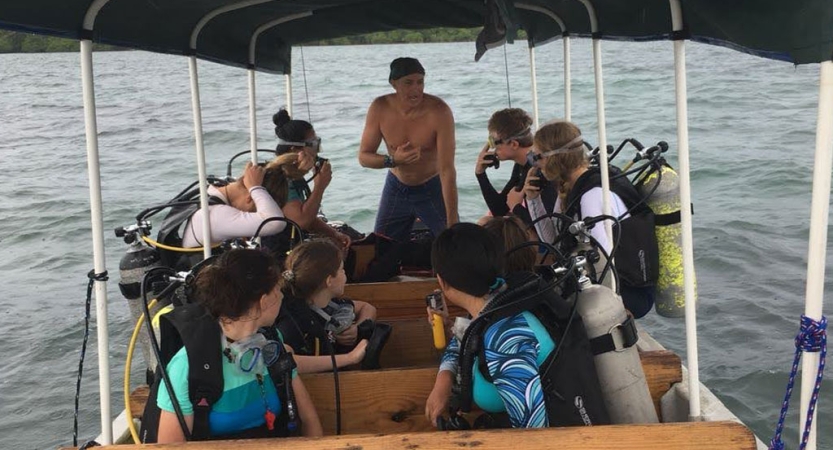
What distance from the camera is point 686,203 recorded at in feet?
10.2

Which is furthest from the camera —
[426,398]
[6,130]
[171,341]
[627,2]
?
[6,130]

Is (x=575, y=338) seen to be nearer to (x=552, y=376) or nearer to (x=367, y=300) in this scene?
(x=552, y=376)

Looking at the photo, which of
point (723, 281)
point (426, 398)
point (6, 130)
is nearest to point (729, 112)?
point (723, 281)

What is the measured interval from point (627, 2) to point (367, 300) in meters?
2.28

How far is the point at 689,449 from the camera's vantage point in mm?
2367

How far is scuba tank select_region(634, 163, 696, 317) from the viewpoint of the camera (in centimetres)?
407

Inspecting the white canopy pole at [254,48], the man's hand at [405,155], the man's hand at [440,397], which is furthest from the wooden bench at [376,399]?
the white canopy pole at [254,48]

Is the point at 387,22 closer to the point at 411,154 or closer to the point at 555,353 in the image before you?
the point at 411,154

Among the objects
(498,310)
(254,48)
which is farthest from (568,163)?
(254,48)

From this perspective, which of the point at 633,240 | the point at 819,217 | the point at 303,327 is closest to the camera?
the point at 819,217

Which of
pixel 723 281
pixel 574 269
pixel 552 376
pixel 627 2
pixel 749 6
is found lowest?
pixel 723 281

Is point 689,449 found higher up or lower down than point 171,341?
lower down

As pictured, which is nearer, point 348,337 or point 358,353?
point 358,353

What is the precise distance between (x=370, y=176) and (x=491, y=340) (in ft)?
50.3
